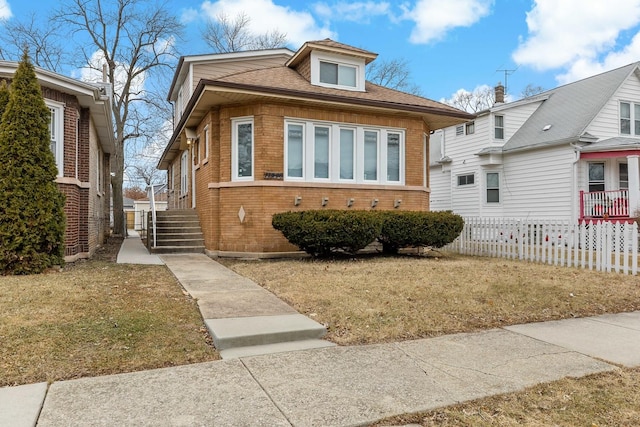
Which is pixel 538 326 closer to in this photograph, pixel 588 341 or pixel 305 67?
pixel 588 341

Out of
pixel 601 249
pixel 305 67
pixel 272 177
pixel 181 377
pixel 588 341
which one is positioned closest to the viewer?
pixel 181 377

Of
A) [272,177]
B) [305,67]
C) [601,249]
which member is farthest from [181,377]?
[305,67]

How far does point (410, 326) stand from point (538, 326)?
1714 mm

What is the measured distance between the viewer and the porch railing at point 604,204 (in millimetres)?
15969

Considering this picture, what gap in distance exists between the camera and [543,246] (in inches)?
439

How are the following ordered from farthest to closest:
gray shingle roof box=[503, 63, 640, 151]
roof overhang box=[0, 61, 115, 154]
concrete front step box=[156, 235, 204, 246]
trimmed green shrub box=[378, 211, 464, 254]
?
gray shingle roof box=[503, 63, 640, 151]
concrete front step box=[156, 235, 204, 246]
trimmed green shrub box=[378, 211, 464, 254]
roof overhang box=[0, 61, 115, 154]

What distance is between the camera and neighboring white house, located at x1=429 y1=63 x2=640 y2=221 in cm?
1656

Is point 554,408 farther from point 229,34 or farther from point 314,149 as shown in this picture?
point 229,34

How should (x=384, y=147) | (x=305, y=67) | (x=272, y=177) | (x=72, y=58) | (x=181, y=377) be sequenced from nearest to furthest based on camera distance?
(x=181, y=377), (x=272, y=177), (x=384, y=147), (x=305, y=67), (x=72, y=58)

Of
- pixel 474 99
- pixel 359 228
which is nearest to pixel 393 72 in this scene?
pixel 474 99

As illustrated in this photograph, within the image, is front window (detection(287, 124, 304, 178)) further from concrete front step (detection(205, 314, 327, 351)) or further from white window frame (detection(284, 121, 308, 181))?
concrete front step (detection(205, 314, 327, 351))

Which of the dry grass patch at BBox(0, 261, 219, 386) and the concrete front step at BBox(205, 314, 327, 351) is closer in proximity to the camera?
the dry grass patch at BBox(0, 261, 219, 386)

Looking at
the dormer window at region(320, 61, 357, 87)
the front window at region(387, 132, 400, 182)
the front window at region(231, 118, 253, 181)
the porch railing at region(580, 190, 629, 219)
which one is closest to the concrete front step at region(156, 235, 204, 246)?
the front window at region(231, 118, 253, 181)

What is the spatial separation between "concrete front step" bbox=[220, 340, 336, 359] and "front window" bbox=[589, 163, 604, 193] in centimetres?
1685
